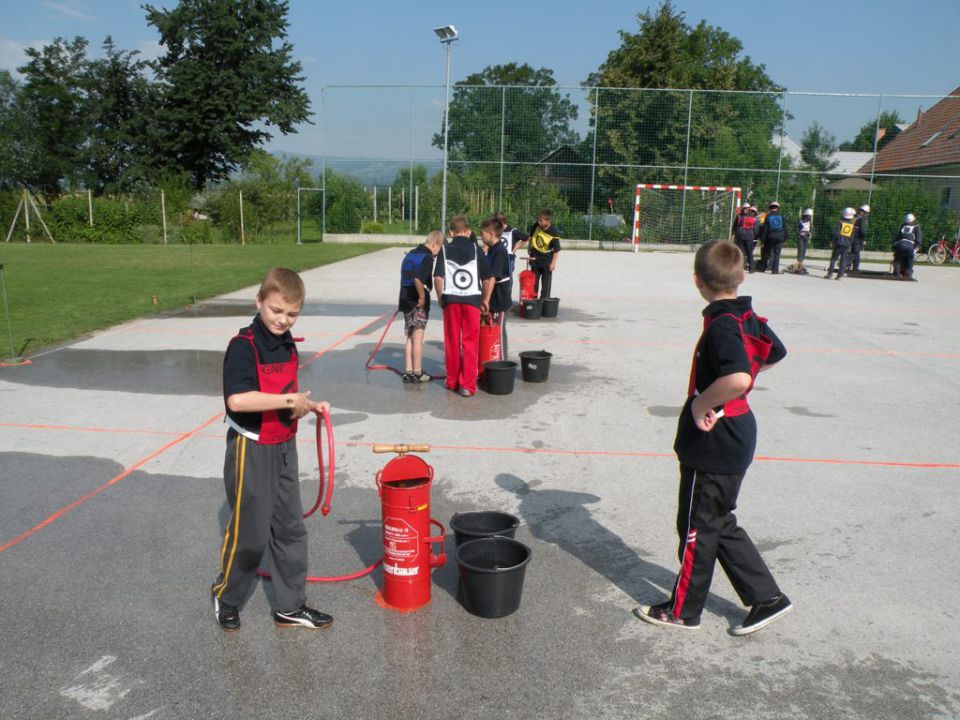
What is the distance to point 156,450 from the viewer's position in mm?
6203

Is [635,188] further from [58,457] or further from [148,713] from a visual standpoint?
[148,713]

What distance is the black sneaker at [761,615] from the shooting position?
3705mm

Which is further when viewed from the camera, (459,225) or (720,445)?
(459,225)

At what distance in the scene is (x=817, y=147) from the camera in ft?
96.2

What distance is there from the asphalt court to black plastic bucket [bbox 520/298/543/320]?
3052 mm

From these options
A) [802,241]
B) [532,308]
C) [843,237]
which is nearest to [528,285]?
[532,308]

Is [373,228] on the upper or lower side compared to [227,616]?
upper

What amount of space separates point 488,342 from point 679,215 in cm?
2231

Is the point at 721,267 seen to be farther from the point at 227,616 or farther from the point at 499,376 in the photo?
the point at 499,376

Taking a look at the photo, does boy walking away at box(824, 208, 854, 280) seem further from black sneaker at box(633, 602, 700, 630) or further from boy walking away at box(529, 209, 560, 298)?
black sneaker at box(633, 602, 700, 630)

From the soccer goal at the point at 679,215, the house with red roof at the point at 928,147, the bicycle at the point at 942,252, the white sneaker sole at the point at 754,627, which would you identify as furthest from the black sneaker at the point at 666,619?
the house with red roof at the point at 928,147

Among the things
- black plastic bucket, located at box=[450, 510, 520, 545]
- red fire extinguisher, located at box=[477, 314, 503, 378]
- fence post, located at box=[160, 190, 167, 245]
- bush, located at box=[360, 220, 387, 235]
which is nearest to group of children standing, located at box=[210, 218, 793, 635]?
black plastic bucket, located at box=[450, 510, 520, 545]

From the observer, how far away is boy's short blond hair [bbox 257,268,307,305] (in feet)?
10.8

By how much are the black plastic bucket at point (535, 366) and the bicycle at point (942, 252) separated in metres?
24.2
